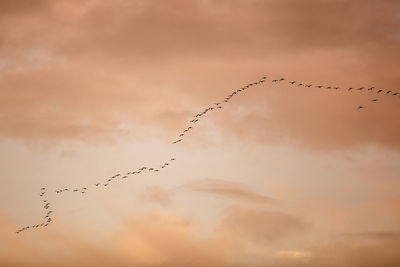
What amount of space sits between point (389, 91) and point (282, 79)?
82.3 ft

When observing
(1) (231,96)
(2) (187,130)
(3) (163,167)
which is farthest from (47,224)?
(1) (231,96)

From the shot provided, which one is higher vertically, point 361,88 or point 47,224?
point 361,88

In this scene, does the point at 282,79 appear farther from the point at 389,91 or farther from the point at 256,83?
the point at 389,91

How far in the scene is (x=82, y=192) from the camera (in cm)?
15525

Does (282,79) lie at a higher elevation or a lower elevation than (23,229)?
higher

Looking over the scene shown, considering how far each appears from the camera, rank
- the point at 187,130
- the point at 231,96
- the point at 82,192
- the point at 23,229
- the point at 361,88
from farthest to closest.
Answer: the point at 23,229 → the point at 82,192 → the point at 187,130 → the point at 231,96 → the point at 361,88

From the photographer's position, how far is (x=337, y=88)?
125 meters

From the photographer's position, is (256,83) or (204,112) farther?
(204,112)

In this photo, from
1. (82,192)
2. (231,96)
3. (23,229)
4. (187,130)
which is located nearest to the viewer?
(231,96)

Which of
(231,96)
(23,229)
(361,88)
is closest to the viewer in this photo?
(361,88)

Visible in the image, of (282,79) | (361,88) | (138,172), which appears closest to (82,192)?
(138,172)

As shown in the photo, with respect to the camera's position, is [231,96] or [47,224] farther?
[47,224]

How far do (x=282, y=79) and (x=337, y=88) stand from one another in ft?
43.6

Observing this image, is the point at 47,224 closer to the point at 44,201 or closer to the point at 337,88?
the point at 44,201
